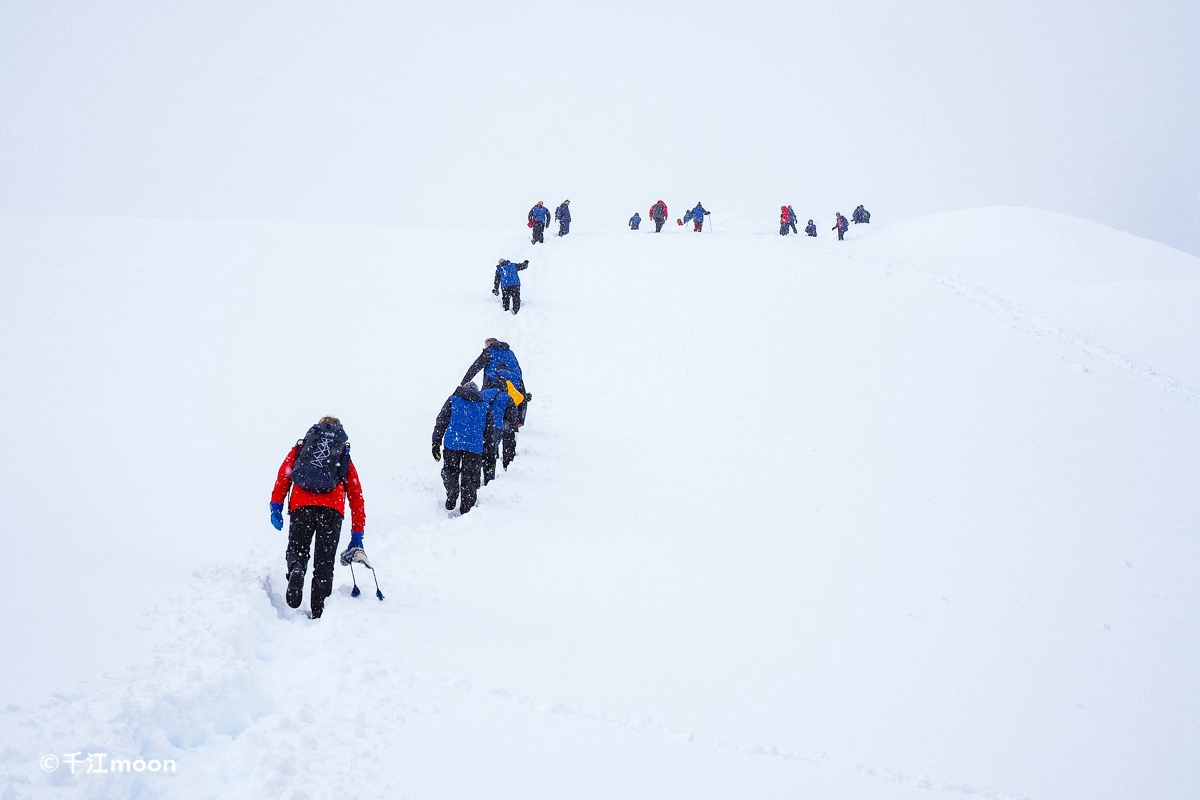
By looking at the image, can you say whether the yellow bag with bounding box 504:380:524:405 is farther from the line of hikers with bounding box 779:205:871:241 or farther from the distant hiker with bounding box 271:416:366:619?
the line of hikers with bounding box 779:205:871:241

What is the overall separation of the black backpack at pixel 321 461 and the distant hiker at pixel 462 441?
193 cm

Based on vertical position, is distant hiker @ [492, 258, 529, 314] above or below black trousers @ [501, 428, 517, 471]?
above

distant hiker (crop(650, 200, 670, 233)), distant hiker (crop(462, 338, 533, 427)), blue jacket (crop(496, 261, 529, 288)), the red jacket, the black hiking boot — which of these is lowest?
the black hiking boot

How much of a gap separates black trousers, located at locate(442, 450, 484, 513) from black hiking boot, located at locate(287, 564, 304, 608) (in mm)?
2231

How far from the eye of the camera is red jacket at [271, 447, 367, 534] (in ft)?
17.4

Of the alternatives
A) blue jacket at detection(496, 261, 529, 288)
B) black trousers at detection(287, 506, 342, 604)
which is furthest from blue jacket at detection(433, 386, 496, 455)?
blue jacket at detection(496, 261, 529, 288)

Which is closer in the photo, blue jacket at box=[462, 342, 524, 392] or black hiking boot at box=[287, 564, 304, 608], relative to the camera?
black hiking boot at box=[287, 564, 304, 608]

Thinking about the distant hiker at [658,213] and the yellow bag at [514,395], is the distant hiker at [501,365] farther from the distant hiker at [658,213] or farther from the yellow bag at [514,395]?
the distant hiker at [658,213]

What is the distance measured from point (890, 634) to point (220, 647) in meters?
5.44

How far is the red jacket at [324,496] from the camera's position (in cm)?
530

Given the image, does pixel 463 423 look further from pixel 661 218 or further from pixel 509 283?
pixel 661 218

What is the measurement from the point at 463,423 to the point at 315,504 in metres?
2.25

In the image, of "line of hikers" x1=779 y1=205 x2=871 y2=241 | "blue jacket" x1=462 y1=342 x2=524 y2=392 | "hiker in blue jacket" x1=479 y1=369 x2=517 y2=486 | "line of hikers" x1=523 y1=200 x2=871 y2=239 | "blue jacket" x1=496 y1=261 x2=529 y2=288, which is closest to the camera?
"hiker in blue jacket" x1=479 y1=369 x2=517 y2=486

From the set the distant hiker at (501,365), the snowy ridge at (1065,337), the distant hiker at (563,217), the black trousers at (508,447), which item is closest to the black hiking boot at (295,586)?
the black trousers at (508,447)
